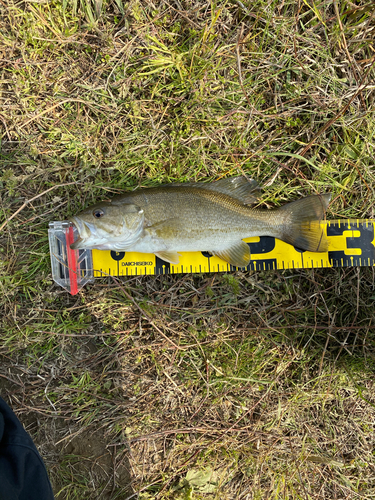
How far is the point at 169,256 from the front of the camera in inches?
126

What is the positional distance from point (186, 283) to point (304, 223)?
138 centimetres

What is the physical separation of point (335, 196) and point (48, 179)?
123 inches

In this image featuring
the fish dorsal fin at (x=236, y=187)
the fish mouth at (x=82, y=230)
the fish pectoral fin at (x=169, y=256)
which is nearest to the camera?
the fish mouth at (x=82, y=230)

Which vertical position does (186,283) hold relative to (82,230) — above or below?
below

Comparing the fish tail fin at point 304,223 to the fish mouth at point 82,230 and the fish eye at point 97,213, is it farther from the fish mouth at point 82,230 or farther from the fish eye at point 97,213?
the fish mouth at point 82,230

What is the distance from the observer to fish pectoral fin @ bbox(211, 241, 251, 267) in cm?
330

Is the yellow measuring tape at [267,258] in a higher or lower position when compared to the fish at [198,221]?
lower

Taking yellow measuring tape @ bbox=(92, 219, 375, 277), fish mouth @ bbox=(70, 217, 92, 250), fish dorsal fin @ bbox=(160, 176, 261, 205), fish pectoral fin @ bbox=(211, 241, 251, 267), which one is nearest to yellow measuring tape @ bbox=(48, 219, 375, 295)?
yellow measuring tape @ bbox=(92, 219, 375, 277)

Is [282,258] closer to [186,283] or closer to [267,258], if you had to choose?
[267,258]

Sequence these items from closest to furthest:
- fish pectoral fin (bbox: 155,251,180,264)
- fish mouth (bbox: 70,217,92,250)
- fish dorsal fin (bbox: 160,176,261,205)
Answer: fish mouth (bbox: 70,217,92,250) → fish pectoral fin (bbox: 155,251,180,264) → fish dorsal fin (bbox: 160,176,261,205)

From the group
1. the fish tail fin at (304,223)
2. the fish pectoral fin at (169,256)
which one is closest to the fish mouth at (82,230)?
the fish pectoral fin at (169,256)

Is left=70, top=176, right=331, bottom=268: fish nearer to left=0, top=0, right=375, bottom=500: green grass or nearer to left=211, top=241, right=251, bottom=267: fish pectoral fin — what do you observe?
left=211, top=241, right=251, bottom=267: fish pectoral fin

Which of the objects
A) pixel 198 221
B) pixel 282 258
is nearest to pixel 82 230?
pixel 198 221

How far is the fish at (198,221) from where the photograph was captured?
3027 mm
